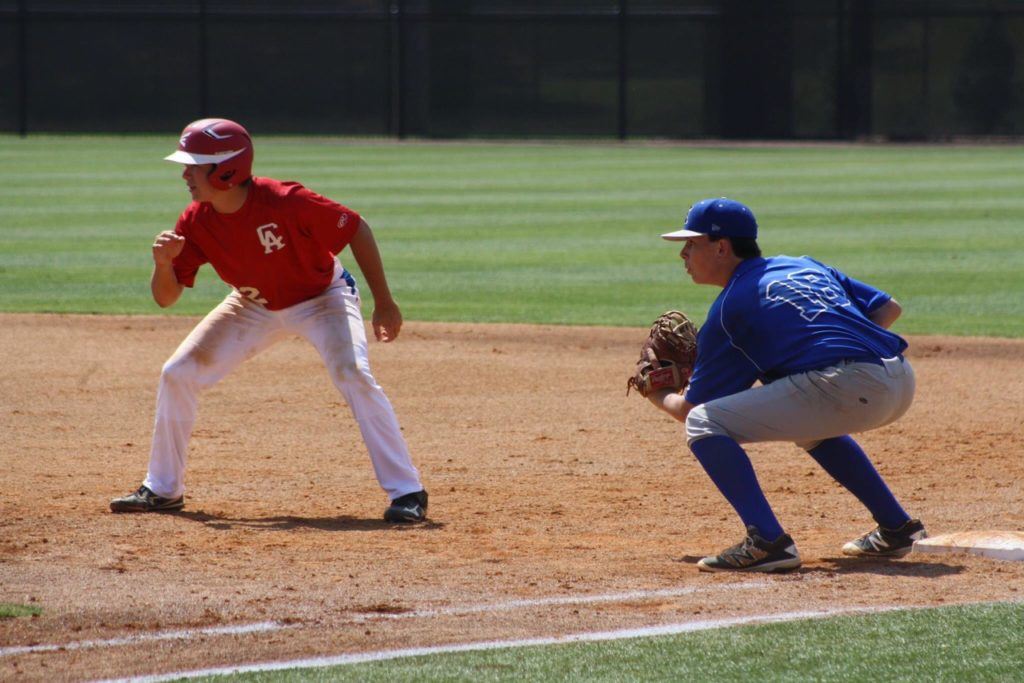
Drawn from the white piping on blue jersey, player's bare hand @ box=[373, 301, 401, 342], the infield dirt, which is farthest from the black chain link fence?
the white piping on blue jersey

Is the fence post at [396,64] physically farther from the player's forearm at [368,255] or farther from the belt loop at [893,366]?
the belt loop at [893,366]

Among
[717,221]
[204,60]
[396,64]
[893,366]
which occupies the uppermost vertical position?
[204,60]

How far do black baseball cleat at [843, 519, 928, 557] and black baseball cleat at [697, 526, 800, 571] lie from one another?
35 centimetres

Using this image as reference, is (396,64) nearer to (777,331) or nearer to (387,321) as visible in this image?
(387,321)

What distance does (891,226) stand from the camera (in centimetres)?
1628

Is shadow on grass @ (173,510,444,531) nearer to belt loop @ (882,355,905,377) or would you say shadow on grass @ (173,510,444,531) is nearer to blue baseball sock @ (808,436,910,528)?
blue baseball sock @ (808,436,910,528)

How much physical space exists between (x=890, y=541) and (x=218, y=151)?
264 centimetres

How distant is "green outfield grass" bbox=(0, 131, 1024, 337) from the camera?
469 inches

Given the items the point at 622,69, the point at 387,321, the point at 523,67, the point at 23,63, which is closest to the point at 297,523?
the point at 387,321

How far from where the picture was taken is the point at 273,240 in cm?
547

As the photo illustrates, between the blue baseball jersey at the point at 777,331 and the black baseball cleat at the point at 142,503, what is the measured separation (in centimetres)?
209

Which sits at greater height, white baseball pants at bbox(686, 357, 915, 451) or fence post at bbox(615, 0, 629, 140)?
fence post at bbox(615, 0, 629, 140)

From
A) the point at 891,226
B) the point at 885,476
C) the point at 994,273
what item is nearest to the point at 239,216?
the point at 885,476

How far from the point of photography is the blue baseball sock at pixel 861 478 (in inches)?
196
